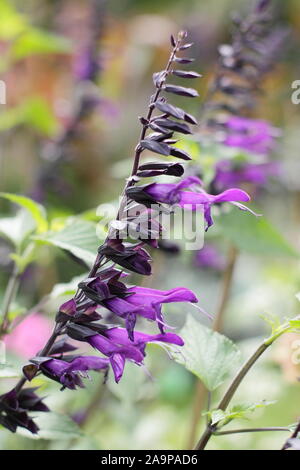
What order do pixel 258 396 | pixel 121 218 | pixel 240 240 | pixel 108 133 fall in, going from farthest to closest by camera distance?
pixel 108 133
pixel 258 396
pixel 240 240
pixel 121 218

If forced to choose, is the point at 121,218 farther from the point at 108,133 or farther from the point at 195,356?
the point at 108,133

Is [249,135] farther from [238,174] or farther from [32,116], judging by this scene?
[32,116]

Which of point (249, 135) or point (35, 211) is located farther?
point (249, 135)

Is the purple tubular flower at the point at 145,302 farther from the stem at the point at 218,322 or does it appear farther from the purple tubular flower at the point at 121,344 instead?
the stem at the point at 218,322

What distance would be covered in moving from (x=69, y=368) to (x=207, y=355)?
0.17 m

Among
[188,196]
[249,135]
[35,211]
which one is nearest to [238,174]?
[249,135]

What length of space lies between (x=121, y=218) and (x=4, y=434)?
66 centimetres

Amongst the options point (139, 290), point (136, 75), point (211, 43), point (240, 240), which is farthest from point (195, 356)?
point (136, 75)

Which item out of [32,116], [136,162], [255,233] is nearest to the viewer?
[136,162]

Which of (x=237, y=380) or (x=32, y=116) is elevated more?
(x=32, y=116)

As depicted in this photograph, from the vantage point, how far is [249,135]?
47.0 inches

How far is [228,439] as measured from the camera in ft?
4.72
